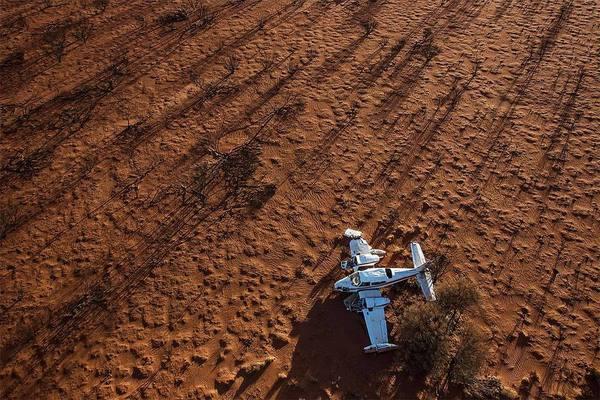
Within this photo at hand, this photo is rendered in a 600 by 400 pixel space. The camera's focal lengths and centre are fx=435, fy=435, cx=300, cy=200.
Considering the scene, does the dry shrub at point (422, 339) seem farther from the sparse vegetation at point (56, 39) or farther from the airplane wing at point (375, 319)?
the sparse vegetation at point (56, 39)

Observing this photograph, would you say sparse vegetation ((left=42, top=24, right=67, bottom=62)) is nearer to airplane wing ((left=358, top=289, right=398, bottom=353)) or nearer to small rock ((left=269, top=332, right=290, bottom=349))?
small rock ((left=269, top=332, right=290, bottom=349))

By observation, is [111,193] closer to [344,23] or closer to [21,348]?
[21,348]

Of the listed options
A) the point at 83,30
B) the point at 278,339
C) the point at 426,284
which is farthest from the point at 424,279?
the point at 83,30

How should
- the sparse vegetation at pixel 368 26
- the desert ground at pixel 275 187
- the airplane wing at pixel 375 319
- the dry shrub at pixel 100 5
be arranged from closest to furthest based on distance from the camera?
the airplane wing at pixel 375 319 < the desert ground at pixel 275 187 < the sparse vegetation at pixel 368 26 < the dry shrub at pixel 100 5

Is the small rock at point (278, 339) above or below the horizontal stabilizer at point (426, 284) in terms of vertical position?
below

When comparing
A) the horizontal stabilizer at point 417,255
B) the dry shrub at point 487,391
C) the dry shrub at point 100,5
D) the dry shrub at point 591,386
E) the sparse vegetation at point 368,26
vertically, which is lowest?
the dry shrub at point 591,386

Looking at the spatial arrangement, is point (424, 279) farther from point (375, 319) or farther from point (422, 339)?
point (375, 319)

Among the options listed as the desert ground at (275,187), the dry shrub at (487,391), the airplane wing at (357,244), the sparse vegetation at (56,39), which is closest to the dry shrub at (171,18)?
the desert ground at (275,187)
